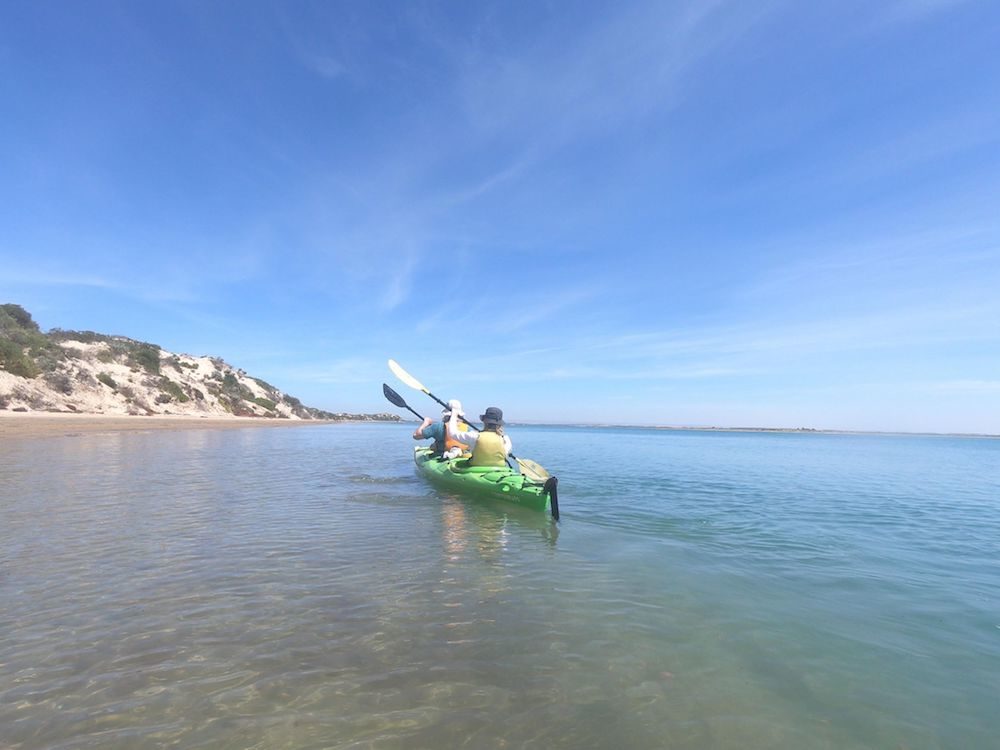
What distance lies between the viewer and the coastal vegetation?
104 feet

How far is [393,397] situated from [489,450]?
7.86m

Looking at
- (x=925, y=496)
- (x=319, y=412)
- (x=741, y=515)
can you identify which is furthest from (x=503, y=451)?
(x=319, y=412)

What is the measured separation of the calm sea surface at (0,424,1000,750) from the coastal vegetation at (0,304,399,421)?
2983 centimetres

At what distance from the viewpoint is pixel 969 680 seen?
13.9 feet

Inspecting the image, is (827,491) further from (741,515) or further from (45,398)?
(45,398)

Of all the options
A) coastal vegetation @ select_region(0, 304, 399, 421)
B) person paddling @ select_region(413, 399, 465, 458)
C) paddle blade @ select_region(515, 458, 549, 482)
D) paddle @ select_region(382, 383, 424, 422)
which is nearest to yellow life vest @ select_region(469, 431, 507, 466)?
paddle blade @ select_region(515, 458, 549, 482)

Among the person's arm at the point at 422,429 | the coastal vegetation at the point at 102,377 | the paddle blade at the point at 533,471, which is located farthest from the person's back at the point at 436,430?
the coastal vegetation at the point at 102,377

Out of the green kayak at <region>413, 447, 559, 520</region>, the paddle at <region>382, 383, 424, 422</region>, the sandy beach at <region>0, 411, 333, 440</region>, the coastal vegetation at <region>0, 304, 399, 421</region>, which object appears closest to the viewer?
the green kayak at <region>413, 447, 559, 520</region>

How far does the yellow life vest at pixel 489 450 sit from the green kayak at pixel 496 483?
21cm

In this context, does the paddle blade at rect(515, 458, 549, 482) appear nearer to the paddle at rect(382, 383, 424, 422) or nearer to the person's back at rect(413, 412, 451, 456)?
the person's back at rect(413, 412, 451, 456)

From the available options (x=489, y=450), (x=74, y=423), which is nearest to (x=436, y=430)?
(x=489, y=450)

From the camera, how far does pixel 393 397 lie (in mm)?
19453

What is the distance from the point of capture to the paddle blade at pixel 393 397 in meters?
19.2

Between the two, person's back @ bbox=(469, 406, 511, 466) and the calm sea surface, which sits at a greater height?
person's back @ bbox=(469, 406, 511, 466)
